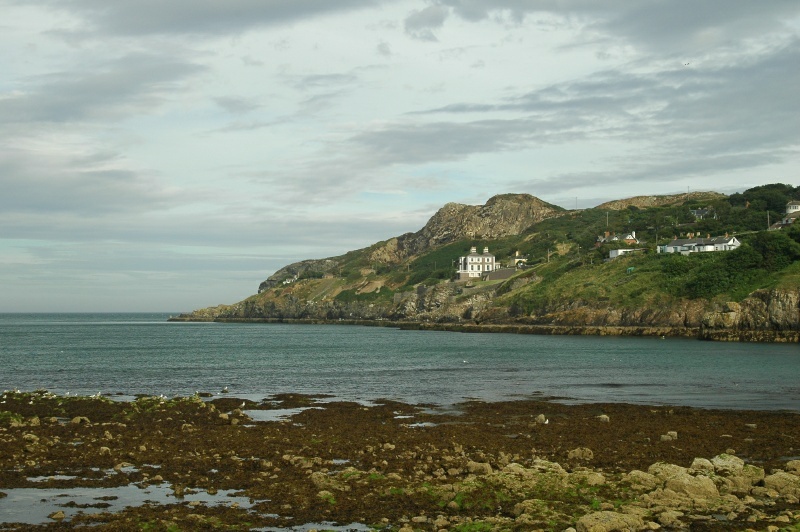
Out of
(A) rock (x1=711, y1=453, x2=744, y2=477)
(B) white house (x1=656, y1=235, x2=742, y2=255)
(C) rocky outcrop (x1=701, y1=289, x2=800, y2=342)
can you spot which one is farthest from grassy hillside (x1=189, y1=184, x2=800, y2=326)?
(A) rock (x1=711, y1=453, x2=744, y2=477)

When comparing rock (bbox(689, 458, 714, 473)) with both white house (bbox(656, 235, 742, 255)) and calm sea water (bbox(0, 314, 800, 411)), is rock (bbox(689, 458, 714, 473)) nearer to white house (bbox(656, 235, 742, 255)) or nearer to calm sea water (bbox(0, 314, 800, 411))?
calm sea water (bbox(0, 314, 800, 411))

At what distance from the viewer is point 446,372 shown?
62.9 m

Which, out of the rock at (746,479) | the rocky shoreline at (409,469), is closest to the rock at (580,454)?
the rocky shoreline at (409,469)

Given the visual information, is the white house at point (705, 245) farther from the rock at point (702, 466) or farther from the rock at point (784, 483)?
the rock at point (784, 483)

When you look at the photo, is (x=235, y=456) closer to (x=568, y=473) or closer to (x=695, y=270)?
(x=568, y=473)

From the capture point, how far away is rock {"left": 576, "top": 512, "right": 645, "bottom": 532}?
1622 centimetres

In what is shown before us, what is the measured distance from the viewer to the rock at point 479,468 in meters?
A: 21.6

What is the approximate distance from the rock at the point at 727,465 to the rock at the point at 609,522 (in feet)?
19.4

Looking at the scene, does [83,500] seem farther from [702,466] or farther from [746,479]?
[746,479]

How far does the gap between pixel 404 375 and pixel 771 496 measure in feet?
140

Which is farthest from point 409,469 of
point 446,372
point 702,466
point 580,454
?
point 446,372

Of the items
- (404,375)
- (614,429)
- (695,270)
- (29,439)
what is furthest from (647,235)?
(29,439)

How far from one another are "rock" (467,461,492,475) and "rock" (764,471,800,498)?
7656 mm

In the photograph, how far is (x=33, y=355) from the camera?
86.6 m
